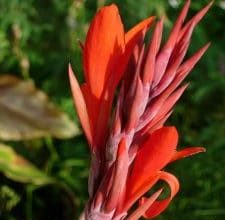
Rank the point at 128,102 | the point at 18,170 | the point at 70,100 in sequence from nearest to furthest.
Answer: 1. the point at 128,102
2. the point at 18,170
3. the point at 70,100

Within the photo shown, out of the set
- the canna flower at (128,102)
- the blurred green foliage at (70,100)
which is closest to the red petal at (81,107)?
the canna flower at (128,102)

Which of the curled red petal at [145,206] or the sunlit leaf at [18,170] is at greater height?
the curled red petal at [145,206]

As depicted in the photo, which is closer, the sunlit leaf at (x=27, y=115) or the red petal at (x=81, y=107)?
the red petal at (x=81, y=107)

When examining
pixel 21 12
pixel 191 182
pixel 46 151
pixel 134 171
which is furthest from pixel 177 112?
pixel 134 171

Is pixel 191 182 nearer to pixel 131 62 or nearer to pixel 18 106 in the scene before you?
pixel 18 106

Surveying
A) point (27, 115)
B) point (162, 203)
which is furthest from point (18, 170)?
point (162, 203)

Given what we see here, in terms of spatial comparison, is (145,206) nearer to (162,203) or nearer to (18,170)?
(162,203)

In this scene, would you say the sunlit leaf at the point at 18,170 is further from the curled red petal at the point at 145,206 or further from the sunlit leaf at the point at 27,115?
the curled red petal at the point at 145,206
